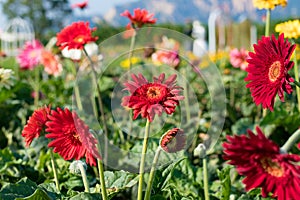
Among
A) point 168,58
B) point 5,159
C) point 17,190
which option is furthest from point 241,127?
point 17,190

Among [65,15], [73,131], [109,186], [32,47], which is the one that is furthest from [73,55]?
[65,15]

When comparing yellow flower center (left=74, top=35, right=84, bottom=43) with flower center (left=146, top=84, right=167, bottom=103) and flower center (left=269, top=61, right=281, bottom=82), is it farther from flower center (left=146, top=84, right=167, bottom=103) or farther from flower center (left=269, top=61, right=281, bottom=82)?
flower center (left=269, top=61, right=281, bottom=82)

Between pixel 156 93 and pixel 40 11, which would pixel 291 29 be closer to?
pixel 156 93

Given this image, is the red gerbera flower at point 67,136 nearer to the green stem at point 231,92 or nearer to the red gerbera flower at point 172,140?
the red gerbera flower at point 172,140

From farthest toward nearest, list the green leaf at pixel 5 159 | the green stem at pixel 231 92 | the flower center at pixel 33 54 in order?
the green stem at pixel 231 92
the flower center at pixel 33 54
the green leaf at pixel 5 159

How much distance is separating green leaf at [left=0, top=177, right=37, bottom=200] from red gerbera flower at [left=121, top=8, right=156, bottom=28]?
0.89 metres

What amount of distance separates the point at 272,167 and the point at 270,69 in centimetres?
23

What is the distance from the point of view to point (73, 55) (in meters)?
2.42

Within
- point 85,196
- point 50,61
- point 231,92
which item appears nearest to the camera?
point 85,196

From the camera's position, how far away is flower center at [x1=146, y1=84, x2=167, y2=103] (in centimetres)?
→ 92

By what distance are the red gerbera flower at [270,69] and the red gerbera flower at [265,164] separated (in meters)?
0.18

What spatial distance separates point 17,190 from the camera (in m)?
1.15

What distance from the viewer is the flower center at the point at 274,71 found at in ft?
2.76

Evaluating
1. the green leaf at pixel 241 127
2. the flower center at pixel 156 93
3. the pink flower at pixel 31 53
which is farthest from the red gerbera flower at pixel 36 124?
the pink flower at pixel 31 53
